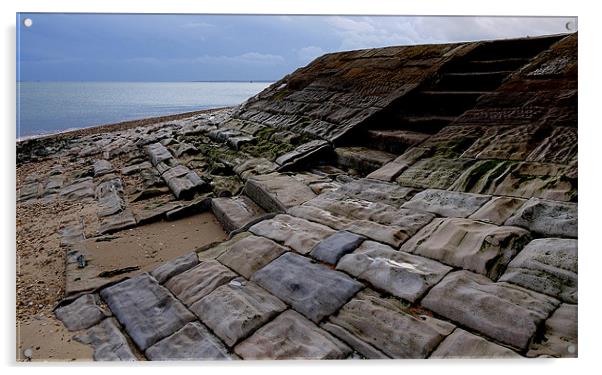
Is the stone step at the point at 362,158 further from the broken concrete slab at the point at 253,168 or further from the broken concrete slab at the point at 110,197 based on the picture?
the broken concrete slab at the point at 110,197

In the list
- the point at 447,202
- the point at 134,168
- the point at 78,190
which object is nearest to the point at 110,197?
the point at 78,190

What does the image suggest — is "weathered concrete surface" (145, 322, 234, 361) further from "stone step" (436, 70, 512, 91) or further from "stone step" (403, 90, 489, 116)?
"stone step" (436, 70, 512, 91)

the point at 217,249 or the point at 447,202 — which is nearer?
the point at 447,202

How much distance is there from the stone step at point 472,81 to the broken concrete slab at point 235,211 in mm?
2435

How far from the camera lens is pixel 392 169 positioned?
3.44m

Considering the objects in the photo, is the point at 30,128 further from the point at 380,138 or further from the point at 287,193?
the point at 380,138

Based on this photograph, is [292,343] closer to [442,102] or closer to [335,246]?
[335,246]

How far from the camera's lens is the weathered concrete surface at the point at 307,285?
2088mm

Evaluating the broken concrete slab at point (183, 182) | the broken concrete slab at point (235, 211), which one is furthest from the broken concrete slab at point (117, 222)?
the broken concrete slab at point (235, 211)

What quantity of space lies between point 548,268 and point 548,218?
40 centimetres

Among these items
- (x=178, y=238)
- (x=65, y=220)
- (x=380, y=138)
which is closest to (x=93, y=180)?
(x=65, y=220)

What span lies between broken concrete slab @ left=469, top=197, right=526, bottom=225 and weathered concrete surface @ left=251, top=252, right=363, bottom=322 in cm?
88

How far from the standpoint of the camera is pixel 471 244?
224 centimetres
